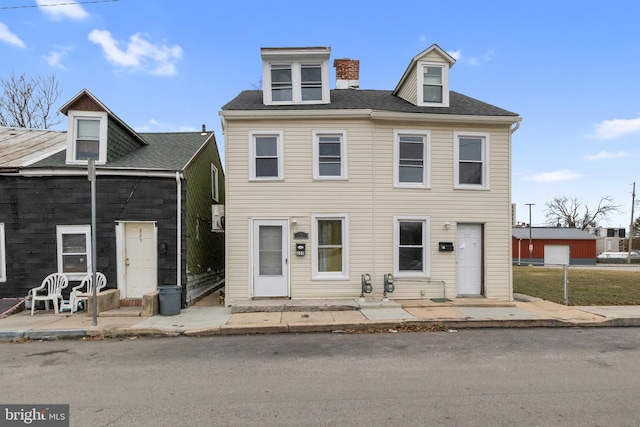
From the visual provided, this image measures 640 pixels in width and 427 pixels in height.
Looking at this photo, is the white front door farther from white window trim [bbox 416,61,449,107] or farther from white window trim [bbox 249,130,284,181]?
white window trim [bbox 416,61,449,107]

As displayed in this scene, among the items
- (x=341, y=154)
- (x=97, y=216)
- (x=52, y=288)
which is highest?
(x=341, y=154)

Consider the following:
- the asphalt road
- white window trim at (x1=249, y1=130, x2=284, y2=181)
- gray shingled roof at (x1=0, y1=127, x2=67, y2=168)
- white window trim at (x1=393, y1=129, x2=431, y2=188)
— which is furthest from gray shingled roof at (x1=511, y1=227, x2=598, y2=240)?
gray shingled roof at (x1=0, y1=127, x2=67, y2=168)

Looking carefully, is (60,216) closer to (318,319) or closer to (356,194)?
(318,319)

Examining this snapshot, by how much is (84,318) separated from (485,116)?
470 inches

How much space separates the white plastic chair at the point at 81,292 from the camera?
30.5 feet

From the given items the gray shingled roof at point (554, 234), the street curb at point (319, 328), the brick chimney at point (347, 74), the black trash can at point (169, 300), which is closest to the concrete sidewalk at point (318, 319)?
the street curb at point (319, 328)

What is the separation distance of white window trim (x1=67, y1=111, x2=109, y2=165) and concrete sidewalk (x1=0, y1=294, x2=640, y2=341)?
4.17 metres

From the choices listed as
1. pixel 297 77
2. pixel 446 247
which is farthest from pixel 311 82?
pixel 446 247

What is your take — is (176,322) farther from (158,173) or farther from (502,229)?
(502,229)

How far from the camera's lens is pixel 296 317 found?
8.59 meters

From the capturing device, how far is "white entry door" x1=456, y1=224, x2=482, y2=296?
10.9 meters

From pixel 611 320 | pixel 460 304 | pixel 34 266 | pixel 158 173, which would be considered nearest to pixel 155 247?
pixel 158 173

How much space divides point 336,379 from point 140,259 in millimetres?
7342

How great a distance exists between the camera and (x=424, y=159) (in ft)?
35.3
